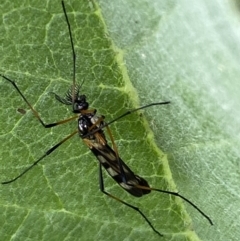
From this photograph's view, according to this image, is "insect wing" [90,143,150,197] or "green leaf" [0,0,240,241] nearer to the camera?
"green leaf" [0,0,240,241]

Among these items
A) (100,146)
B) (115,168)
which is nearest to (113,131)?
(100,146)

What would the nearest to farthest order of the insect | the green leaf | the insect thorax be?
the green leaf → the insect → the insect thorax

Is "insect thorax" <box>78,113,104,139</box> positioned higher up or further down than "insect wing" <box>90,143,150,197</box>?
higher up

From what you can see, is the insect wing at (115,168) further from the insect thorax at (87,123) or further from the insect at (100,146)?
the insect thorax at (87,123)

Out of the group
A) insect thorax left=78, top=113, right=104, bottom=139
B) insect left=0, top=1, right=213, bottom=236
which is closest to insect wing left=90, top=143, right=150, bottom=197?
insect left=0, top=1, right=213, bottom=236

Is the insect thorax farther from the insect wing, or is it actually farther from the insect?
the insect wing

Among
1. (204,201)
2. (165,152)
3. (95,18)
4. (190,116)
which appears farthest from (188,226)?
(95,18)

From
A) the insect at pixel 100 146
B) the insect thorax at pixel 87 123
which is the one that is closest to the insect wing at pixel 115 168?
the insect at pixel 100 146

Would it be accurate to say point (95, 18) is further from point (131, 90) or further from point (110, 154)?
point (110, 154)
